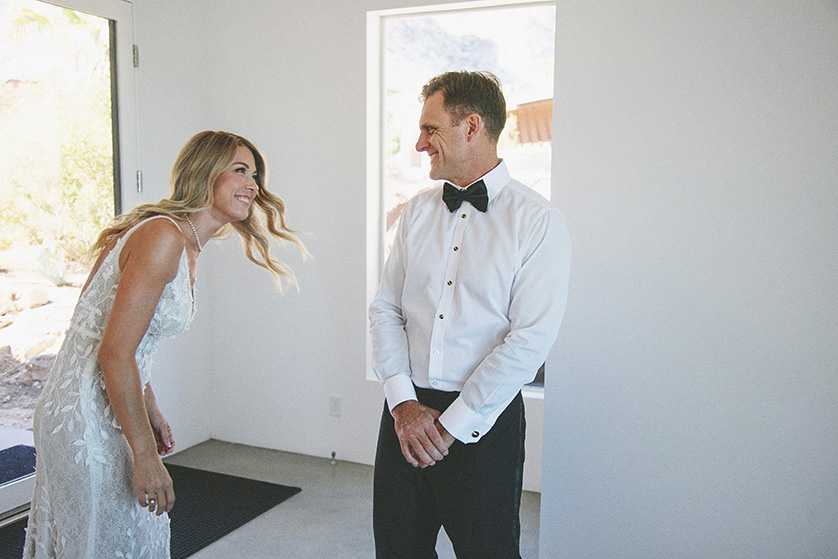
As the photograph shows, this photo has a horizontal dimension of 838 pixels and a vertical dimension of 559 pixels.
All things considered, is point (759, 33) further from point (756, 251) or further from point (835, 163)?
point (756, 251)

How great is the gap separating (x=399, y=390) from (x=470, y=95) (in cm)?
79

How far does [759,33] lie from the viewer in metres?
2.08

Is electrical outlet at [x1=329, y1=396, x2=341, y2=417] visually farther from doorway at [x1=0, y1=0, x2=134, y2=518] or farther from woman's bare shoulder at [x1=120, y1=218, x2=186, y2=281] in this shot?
woman's bare shoulder at [x1=120, y1=218, x2=186, y2=281]

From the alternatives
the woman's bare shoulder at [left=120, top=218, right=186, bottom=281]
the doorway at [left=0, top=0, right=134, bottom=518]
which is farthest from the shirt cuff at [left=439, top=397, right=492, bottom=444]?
the doorway at [left=0, top=0, right=134, bottom=518]

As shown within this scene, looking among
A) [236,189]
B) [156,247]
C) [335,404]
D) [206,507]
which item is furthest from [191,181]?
[335,404]

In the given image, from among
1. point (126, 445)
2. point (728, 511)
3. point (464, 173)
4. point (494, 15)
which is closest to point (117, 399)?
point (126, 445)

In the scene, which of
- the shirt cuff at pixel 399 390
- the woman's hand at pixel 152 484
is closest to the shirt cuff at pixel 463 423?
the shirt cuff at pixel 399 390

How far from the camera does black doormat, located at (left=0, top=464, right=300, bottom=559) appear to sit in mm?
3082

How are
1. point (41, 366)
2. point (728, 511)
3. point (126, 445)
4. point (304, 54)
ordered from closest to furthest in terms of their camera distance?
1. point (126, 445)
2. point (728, 511)
3. point (41, 366)
4. point (304, 54)

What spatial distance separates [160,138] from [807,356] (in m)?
3.25

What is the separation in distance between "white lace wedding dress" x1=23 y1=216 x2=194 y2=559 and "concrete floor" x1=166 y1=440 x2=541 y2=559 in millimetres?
1218

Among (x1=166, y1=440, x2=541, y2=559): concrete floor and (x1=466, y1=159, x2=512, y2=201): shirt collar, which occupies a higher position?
(x1=466, y1=159, x2=512, y2=201): shirt collar

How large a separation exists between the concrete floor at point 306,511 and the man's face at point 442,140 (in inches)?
71.0

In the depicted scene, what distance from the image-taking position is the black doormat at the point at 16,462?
3.25 metres
